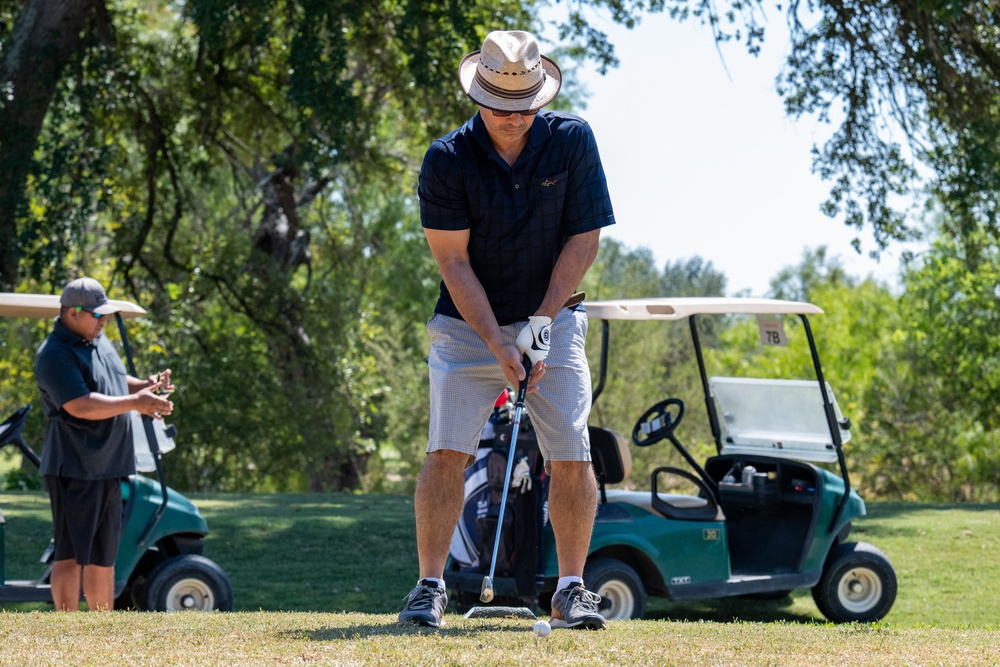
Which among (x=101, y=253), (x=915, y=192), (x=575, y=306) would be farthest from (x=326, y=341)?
(x=575, y=306)

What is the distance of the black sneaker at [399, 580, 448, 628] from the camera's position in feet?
12.9

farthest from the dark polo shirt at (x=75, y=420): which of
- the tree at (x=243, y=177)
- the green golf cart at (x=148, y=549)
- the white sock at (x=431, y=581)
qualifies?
the tree at (x=243, y=177)

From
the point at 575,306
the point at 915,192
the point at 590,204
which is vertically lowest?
the point at 575,306

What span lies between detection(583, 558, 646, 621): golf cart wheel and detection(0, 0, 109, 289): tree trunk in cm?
795

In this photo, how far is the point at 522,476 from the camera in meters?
6.27

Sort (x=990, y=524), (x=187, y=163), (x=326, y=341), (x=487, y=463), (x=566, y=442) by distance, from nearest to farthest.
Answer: (x=566, y=442) < (x=487, y=463) < (x=990, y=524) < (x=187, y=163) < (x=326, y=341)

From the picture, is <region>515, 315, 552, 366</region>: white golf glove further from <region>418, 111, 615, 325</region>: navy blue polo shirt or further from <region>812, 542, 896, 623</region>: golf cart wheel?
<region>812, 542, 896, 623</region>: golf cart wheel

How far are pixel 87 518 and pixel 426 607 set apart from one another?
2343 mm

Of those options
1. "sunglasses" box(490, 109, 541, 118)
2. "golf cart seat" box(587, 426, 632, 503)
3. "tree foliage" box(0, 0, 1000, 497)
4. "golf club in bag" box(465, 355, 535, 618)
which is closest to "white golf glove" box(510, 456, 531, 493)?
"golf cart seat" box(587, 426, 632, 503)

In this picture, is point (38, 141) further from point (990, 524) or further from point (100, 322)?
point (990, 524)

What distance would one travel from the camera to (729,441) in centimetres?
765

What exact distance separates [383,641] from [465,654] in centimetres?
31

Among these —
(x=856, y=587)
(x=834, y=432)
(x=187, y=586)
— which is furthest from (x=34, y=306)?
(x=856, y=587)

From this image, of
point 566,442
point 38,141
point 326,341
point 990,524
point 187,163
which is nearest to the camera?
point 566,442
